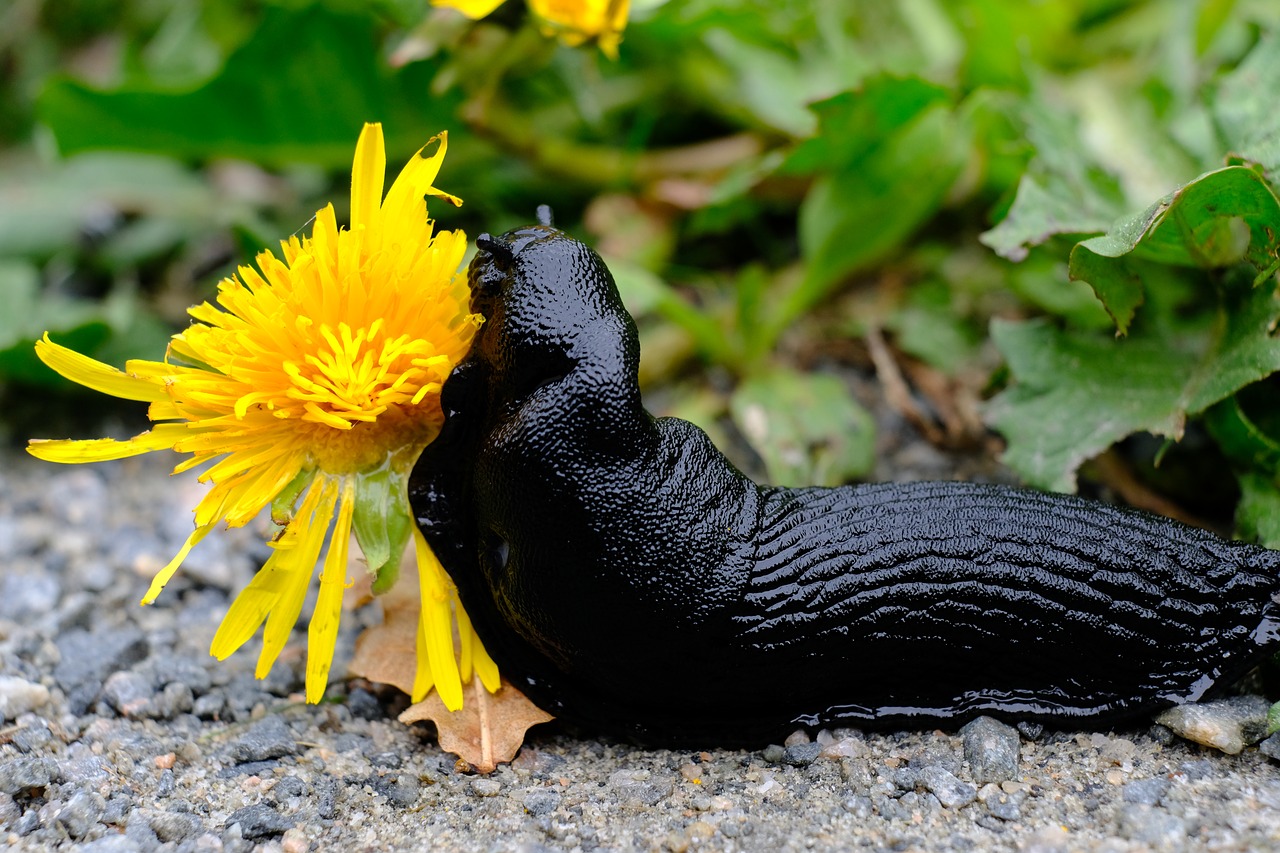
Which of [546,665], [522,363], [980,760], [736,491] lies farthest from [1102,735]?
[522,363]

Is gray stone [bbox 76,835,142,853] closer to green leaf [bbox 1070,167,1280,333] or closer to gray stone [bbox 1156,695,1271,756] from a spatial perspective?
gray stone [bbox 1156,695,1271,756]

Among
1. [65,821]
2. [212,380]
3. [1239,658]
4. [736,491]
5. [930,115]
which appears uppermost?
[930,115]

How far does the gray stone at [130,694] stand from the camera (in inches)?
89.6

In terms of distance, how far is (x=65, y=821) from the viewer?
1.84m

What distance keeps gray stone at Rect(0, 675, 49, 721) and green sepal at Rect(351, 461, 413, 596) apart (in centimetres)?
73

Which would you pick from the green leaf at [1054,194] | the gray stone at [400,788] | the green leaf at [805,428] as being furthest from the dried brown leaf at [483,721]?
the green leaf at [1054,194]

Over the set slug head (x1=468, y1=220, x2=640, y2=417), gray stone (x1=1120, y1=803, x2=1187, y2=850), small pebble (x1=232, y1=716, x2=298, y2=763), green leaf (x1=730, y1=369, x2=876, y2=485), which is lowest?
small pebble (x1=232, y1=716, x2=298, y2=763)

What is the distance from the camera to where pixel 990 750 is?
2.03 metres

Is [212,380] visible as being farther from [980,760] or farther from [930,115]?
[930,115]

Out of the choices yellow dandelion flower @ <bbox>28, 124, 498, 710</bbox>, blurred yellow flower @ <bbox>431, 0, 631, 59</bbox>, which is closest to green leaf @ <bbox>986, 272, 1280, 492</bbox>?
blurred yellow flower @ <bbox>431, 0, 631, 59</bbox>

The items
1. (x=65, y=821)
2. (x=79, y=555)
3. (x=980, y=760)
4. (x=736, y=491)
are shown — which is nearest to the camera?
(x=65, y=821)

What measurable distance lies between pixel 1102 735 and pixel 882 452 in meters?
1.20

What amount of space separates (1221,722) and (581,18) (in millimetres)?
2271

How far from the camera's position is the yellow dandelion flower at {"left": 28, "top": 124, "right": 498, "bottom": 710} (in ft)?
6.84
